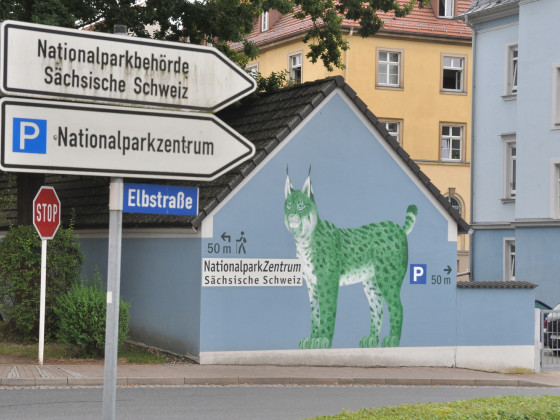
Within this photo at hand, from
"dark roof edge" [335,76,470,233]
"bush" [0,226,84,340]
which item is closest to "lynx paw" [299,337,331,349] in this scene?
"dark roof edge" [335,76,470,233]

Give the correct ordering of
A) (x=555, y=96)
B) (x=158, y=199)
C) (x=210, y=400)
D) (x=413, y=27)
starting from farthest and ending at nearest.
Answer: (x=413, y=27) → (x=555, y=96) → (x=210, y=400) → (x=158, y=199)

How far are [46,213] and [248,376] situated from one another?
4.56 meters

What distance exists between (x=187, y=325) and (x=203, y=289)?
844 mm

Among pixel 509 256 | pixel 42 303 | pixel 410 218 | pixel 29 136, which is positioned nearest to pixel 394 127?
pixel 509 256

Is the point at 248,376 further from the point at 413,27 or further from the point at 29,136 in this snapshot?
the point at 413,27

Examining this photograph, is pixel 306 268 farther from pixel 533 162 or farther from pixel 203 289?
pixel 533 162

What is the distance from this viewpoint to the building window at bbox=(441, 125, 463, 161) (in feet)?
171

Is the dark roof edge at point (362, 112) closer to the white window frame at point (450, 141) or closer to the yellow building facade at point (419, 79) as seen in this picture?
the yellow building facade at point (419, 79)

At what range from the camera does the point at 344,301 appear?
20.5 meters

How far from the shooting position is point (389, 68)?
50.8 m

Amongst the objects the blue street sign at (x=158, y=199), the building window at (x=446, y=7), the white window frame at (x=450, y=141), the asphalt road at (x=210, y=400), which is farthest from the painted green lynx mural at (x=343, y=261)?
the building window at (x=446, y=7)

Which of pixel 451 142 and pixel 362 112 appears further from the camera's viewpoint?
pixel 451 142

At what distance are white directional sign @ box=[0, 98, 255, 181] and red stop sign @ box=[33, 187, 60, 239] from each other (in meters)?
13.0

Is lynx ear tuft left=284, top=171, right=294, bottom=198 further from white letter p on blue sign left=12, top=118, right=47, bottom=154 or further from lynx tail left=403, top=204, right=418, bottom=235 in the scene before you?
white letter p on blue sign left=12, top=118, right=47, bottom=154
